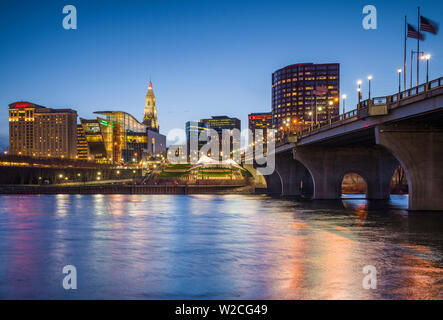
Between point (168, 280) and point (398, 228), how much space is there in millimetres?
22819

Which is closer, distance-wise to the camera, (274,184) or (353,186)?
(353,186)

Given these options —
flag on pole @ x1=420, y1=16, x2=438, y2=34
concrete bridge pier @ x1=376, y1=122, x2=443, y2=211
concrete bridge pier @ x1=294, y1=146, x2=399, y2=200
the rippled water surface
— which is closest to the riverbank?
concrete bridge pier @ x1=294, y1=146, x2=399, y2=200

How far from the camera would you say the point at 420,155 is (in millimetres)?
40688

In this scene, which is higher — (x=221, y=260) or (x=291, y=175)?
(x=291, y=175)

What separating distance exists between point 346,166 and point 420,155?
90.7 ft

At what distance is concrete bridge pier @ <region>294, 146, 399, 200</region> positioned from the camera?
221ft

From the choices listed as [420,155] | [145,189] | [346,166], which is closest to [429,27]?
[420,155]

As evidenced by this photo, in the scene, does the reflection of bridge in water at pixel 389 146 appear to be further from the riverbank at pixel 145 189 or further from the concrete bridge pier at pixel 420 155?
the riverbank at pixel 145 189

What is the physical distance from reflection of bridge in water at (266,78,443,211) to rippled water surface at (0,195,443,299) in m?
8.61

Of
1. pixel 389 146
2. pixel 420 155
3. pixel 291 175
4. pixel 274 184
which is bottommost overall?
pixel 274 184

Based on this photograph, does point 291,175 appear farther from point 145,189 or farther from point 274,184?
point 145,189

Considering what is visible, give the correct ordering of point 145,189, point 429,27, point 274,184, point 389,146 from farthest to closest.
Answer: point 274,184, point 145,189, point 389,146, point 429,27

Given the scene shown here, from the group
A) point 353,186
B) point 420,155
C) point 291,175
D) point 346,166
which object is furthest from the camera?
point 353,186
